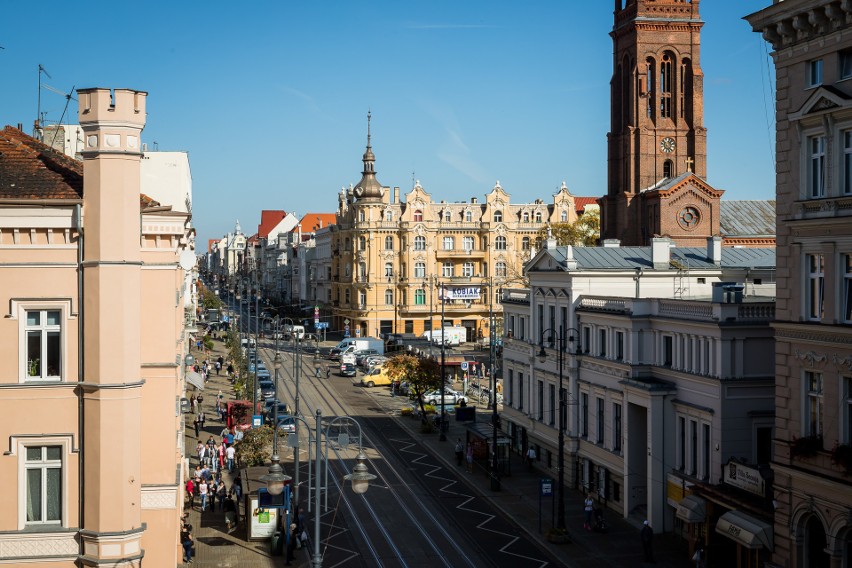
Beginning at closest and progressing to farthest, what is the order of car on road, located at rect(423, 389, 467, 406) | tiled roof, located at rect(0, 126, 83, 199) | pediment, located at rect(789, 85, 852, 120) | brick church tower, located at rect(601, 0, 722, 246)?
1. tiled roof, located at rect(0, 126, 83, 199)
2. pediment, located at rect(789, 85, 852, 120)
3. car on road, located at rect(423, 389, 467, 406)
4. brick church tower, located at rect(601, 0, 722, 246)

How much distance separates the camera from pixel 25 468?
18.7 metres

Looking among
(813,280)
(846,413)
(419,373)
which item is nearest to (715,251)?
(813,280)

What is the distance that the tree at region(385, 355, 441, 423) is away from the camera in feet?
210

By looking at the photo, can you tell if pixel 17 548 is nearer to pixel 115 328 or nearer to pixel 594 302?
pixel 115 328

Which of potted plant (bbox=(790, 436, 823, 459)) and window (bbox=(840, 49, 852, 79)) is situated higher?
window (bbox=(840, 49, 852, 79))

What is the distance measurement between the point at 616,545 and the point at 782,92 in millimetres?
17025

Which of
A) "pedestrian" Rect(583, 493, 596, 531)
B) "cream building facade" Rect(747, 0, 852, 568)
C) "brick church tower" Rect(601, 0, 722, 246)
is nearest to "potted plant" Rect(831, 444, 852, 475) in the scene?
"cream building facade" Rect(747, 0, 852, 568)

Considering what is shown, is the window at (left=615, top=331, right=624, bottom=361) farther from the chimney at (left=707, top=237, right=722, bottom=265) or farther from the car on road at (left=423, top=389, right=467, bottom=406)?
the car on road at (left=423, top=389, right=467, bottom=406)

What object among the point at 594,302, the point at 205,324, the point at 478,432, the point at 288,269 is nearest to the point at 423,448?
the point at 478,432

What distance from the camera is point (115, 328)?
18.5 meters

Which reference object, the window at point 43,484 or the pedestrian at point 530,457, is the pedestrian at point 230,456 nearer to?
the pedestrian at point 530,457

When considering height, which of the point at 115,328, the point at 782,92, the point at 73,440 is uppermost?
the point at 782,92

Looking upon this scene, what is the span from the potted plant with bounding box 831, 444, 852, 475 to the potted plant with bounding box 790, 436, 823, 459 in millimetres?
844

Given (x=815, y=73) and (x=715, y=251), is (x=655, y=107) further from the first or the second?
(x=815, y=73)
